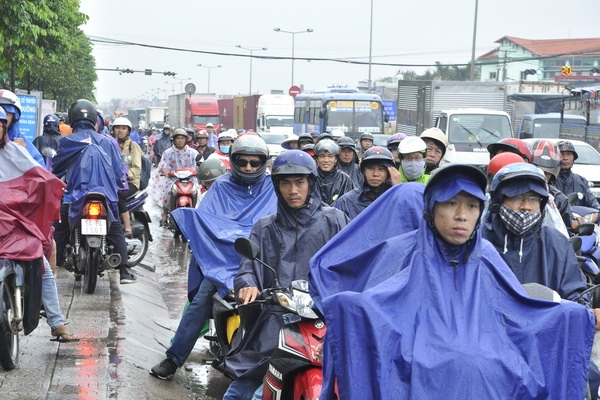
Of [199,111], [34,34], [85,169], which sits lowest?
[199,111]

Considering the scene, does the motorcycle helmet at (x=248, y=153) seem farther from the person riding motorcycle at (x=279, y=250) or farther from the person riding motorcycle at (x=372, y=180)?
the person riding motorcycle at (x=279, y=250)

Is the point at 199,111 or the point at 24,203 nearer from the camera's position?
the point at 24,203

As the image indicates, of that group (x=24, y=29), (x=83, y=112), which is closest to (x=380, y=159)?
(x=83, y=112)

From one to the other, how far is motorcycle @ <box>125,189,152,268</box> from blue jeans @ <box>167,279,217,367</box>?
4325 millimetres

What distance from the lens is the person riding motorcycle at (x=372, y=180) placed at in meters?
8.02

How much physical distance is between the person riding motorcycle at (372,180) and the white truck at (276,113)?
3732 cm

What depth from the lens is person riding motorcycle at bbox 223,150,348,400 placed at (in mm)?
5609

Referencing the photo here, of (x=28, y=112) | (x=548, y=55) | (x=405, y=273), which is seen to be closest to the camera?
(x=405, y=273)

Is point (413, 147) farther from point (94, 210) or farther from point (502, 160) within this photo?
point (94, 210)

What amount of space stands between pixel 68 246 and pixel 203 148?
11122mm

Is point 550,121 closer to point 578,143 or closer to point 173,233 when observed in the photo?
point 578,143

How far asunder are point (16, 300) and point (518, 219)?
3.48m

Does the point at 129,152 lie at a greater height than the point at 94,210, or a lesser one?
greater

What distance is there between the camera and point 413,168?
347 inches
